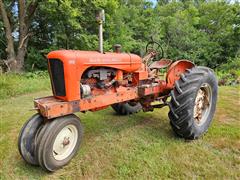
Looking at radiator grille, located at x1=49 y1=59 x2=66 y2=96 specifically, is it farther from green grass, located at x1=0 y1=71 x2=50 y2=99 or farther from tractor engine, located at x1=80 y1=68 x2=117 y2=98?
green grass, located at x1=0 y1=71 x2=50 y2=99

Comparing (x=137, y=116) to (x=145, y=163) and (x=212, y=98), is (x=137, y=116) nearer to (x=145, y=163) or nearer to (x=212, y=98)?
(x=212, y=98)

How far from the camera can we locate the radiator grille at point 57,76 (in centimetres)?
232

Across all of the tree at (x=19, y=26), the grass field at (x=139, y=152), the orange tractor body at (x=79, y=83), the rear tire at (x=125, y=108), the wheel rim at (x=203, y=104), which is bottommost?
the grass field at (x=139, y=152)

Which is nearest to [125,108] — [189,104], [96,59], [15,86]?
[189,104]

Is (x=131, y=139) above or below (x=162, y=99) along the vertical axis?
below

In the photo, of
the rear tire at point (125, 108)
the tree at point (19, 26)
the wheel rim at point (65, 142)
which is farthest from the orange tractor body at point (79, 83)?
the tree at point (19, 26)

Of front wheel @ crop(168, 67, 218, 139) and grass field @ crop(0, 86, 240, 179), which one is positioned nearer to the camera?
grass field @ crop(0, 86, 240, 179)

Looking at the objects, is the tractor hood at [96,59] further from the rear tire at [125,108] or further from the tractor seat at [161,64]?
the rear tire at [125,108]

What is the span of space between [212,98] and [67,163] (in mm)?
2396

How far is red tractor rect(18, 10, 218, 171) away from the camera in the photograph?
7.39ft

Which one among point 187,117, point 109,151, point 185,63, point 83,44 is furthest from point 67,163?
point 83,44

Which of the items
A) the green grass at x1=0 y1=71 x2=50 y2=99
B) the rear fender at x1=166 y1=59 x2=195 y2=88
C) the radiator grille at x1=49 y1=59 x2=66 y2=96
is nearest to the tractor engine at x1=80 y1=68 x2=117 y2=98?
the radiator grille at x1=49 y1=59 x2=66 y2=96

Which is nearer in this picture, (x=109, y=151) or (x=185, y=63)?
(x=109, y=151)

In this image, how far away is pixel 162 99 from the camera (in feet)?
11.8
